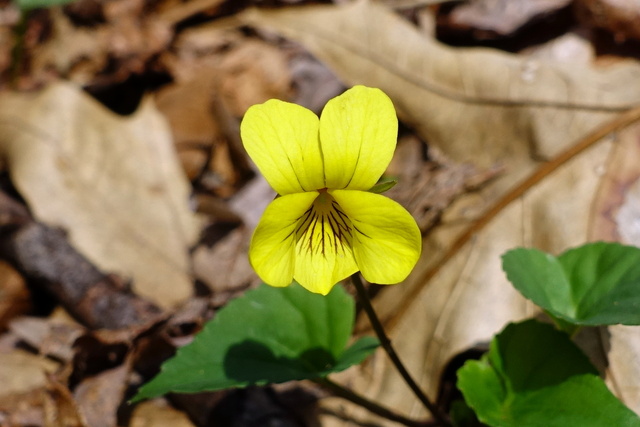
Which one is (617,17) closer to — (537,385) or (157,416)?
(537,385)

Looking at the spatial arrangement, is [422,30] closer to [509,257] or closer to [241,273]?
[241,273]

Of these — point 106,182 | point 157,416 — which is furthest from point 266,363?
point 106,182

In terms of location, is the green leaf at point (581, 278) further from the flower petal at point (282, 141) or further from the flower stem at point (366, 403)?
the flower petal at point (282, 141)

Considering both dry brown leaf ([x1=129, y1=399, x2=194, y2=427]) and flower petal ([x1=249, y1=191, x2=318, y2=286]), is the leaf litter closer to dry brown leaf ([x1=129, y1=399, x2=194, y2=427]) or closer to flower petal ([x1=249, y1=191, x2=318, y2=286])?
dry brown leaf ([x1=129, y1=399, x2=194, y2=427])

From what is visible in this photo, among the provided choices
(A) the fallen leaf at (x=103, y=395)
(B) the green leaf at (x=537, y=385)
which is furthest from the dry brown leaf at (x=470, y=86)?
(A) the fallen leaf at (x=103, y=395)

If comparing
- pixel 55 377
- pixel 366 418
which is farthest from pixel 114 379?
pixel 366 418

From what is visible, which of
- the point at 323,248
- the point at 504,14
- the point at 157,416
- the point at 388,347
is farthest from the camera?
the point at 504,14

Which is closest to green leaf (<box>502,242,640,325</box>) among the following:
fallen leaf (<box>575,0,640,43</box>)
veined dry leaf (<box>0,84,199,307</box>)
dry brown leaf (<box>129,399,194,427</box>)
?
dry brown leaf (<box>129,399,194,427</box>)
